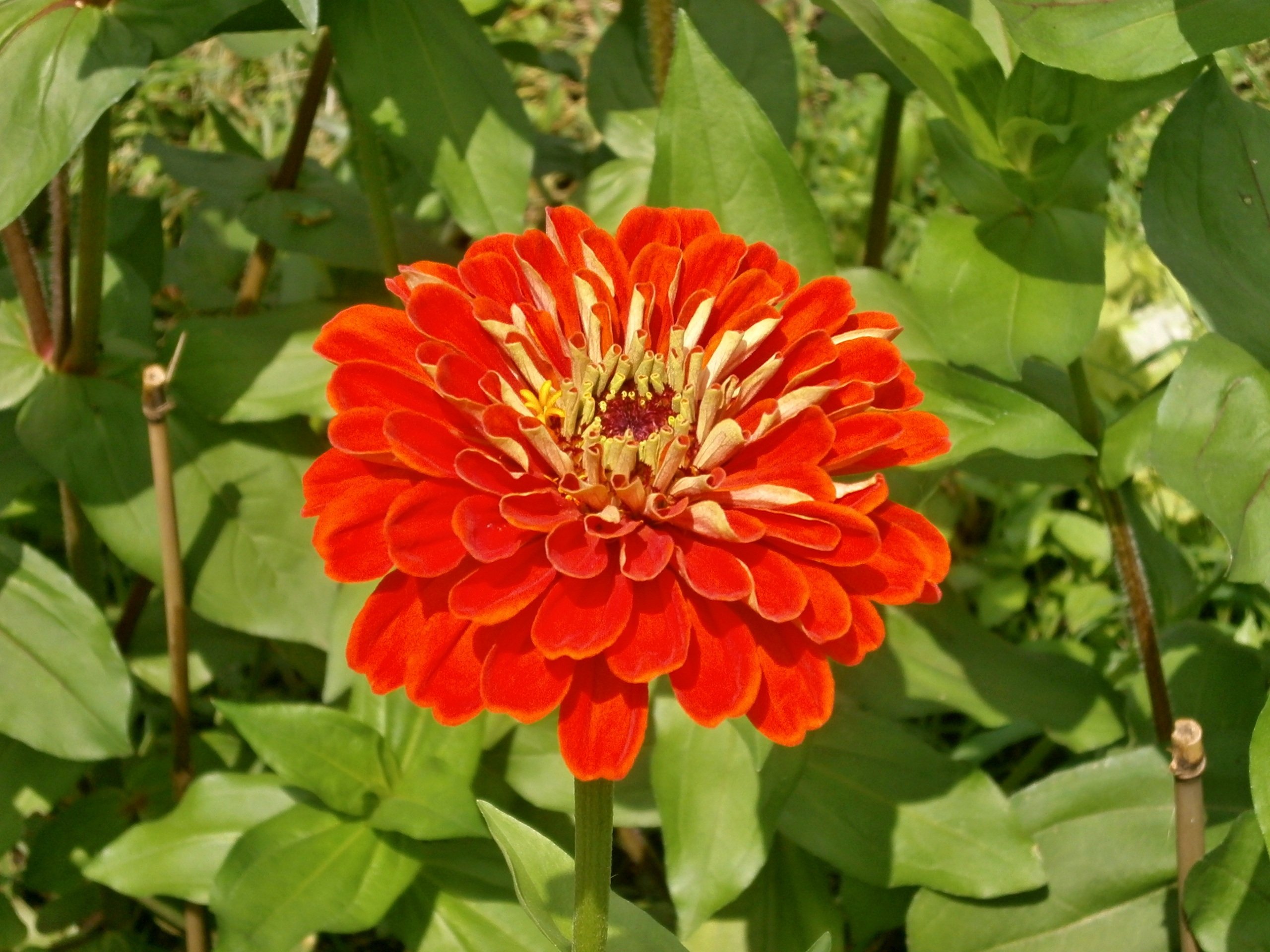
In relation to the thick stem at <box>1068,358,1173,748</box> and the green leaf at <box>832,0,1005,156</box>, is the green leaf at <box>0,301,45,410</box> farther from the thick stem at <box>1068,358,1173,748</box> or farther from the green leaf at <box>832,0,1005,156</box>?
the thick stem at <box>1068,358,1173,748</box>

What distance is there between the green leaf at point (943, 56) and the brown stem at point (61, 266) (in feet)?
2.16

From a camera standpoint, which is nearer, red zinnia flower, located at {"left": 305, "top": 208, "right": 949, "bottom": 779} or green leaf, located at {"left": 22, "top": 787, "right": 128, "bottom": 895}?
red zinnia flower, located at {"left": 305, "top": 208, "right": 949, "bottom": 779}

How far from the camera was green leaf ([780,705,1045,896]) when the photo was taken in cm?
100

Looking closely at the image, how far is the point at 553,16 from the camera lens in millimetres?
2098

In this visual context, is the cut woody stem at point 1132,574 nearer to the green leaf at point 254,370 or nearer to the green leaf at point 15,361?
the green leaf at point 254,370

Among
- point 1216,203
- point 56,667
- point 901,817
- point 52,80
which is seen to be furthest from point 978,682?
point 52,80

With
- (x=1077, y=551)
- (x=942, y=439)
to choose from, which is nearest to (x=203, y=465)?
(x=942, y=439)

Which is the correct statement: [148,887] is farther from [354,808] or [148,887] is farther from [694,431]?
[694,431]

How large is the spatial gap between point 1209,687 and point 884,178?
61 cm

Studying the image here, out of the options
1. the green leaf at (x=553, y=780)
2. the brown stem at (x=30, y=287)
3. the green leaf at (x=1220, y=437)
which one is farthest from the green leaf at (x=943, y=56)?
the brown stem at (x=30, y=287)

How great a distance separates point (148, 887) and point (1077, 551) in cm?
99

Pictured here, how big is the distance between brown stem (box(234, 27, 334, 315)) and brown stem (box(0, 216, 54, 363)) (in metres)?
0.23

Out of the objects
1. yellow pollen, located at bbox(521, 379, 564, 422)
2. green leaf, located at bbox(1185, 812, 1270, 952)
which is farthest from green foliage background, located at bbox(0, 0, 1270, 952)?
yellow pollen, located at bbox(521, 379, 564, 422)

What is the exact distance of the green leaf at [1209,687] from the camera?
111 cm
